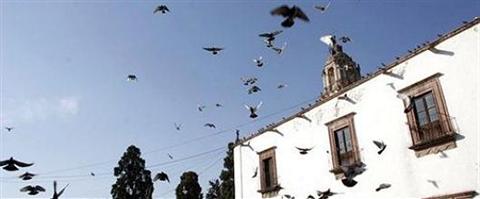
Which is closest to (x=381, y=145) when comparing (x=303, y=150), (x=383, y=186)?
(x=383, y=186)

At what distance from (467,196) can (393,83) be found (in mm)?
4203

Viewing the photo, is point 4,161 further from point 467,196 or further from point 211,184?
point 211,184

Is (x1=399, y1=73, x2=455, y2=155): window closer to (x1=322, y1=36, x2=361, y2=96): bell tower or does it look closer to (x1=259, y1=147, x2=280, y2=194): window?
(x1=259, y1=147, x2=280, y2=194): window

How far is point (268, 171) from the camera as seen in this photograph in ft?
64.2

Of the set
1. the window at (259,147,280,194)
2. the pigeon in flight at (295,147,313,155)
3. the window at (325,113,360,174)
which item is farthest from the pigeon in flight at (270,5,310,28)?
the window at (259,147,280,194)

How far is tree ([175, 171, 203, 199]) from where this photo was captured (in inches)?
1501

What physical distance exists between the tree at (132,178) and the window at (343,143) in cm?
2369

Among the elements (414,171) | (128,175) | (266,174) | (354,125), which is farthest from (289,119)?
(128,175)

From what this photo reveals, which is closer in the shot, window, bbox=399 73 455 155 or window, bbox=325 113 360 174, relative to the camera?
window, bbox=399 73 455 155

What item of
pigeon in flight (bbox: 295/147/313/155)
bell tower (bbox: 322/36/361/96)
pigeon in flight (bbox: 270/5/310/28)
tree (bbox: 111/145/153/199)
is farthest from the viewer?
bell tower (bbox: 322/36/361/96)

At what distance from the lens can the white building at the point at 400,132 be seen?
12.1m

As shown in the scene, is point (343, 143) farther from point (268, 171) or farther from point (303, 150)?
point (268, 171)

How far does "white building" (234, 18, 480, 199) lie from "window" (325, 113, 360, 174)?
0.03 m

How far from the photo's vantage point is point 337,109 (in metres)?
16.4
